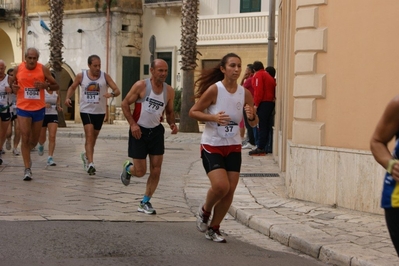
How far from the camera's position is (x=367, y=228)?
897 cm

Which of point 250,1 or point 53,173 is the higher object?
point 250,1

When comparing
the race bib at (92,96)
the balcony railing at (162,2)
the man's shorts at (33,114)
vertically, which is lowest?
the man's shorts at (33,114)

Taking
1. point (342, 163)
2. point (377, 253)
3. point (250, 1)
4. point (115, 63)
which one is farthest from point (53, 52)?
point (377, 253)

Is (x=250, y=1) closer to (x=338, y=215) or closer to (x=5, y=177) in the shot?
(x=5, y=177)

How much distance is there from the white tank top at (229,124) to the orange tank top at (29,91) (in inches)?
204

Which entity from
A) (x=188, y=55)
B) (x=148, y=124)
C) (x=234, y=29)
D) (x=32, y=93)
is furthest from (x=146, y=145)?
(x=234, y=29)

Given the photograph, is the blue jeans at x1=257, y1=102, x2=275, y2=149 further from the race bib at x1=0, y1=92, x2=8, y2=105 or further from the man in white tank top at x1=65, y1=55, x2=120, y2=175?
the race bib at x1=0, y1=92, x2=8, y2=105

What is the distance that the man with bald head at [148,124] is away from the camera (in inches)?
398

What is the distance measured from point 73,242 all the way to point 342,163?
377cm

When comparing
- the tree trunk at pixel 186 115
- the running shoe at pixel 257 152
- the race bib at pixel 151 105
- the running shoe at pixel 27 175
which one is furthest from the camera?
the tree trunk at pixel 186 115

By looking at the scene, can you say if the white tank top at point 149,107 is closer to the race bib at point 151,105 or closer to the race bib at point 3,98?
the race bib at point 151,105

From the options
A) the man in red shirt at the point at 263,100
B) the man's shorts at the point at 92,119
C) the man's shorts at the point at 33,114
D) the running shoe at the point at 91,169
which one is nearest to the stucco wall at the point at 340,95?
the running shoe at the point at 91,169

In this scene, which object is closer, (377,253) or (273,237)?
(377,253)

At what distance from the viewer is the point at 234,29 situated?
35.5 meters
